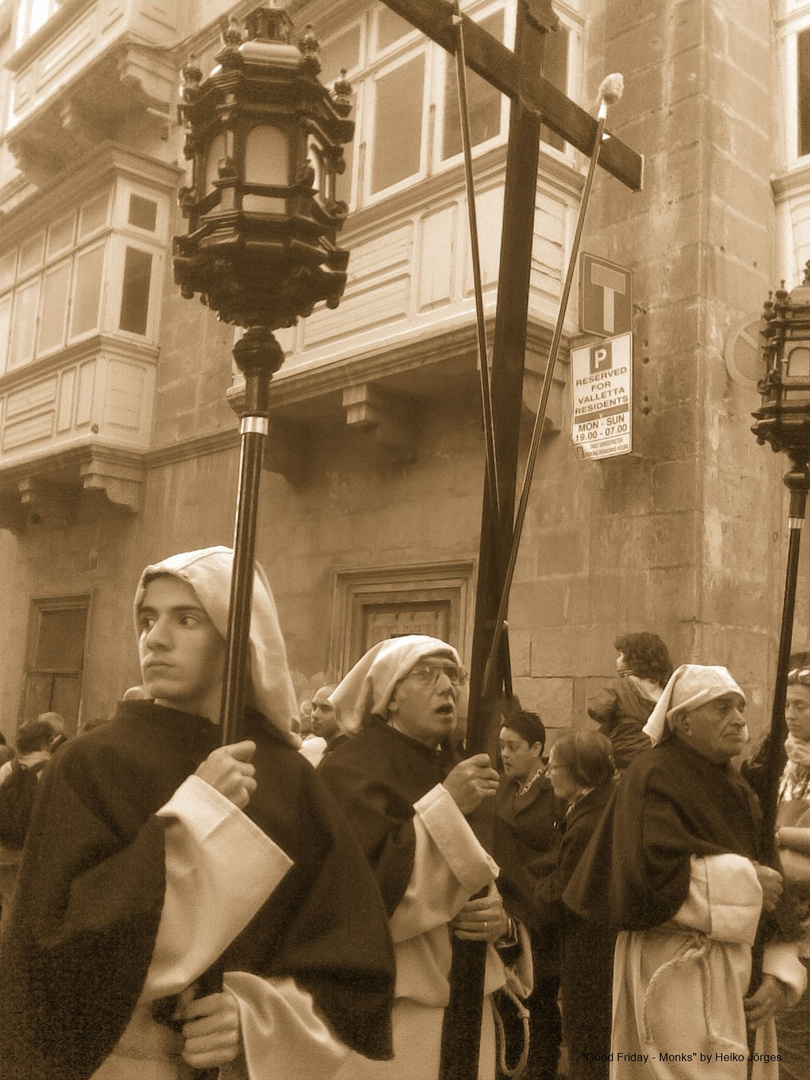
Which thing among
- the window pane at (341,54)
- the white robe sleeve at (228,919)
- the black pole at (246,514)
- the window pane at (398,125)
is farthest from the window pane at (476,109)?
the white robe sleeve at (228,919)

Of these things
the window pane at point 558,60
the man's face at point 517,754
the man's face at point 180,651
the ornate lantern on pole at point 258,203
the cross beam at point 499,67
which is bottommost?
the man's face at point 517,754

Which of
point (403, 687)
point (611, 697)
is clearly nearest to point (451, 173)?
point (611, 697)

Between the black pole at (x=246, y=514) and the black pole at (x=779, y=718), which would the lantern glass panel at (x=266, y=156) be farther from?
the black pole at (x=779, y=718)

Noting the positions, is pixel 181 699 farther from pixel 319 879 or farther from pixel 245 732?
pixel 319 879

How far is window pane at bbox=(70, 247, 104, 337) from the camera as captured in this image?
1223 centimetres

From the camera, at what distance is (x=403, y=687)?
3.41 m

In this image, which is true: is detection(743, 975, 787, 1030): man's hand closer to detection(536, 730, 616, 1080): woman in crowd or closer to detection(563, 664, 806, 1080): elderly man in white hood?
detection(563, 664, 806, 1080): elderly man in white hood

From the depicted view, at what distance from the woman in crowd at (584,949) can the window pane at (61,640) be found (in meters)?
9.38

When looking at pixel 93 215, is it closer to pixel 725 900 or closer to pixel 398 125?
pixel 398 125

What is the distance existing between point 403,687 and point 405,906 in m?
0.74

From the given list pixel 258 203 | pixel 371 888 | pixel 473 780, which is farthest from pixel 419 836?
pixel 258 203

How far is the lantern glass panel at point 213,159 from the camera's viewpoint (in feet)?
8.02

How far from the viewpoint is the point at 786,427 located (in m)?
3.72

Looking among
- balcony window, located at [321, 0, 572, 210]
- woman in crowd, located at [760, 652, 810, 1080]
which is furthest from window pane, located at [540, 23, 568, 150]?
woman in crowd, located at [760, 652, 810, 1080]
